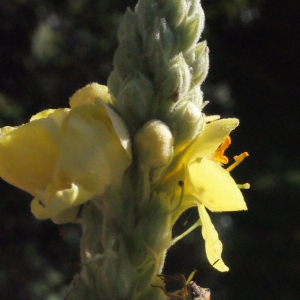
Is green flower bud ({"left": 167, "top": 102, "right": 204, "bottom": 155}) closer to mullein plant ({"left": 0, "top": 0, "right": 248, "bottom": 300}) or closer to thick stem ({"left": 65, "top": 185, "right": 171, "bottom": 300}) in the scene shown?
mullein plant ({"left": 0, "top": 0, "right": 248, "bottom": 300})

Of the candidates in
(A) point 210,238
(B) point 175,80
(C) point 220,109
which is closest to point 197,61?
(B) point 175,80

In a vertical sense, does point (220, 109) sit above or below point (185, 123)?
below

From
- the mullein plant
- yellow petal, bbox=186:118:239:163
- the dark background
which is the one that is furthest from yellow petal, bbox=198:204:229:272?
the dark background

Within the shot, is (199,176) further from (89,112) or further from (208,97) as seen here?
(208,97)

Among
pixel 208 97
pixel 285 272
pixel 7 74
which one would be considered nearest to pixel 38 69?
pixel 7 74

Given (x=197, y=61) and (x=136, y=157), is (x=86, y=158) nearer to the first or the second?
(x=136, y=157)

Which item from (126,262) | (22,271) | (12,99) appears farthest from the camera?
(12,99)
